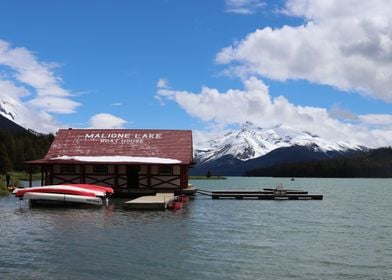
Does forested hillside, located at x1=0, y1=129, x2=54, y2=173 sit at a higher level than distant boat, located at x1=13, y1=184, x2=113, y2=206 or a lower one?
higher

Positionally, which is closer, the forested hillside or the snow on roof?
the snow on roof

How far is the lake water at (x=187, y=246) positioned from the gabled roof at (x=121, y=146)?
53.5 ft

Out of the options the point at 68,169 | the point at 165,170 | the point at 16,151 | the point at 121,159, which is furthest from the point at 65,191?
the point at 16,151

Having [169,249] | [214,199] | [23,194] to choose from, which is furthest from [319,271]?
[214,199]

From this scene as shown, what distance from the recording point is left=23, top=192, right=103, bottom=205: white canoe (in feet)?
128

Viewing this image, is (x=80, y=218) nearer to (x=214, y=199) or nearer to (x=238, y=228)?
(x=238, y=228)

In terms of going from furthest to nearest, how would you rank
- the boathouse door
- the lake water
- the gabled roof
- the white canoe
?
the boathouse door → the gabled roof → the white canoe → the lake water

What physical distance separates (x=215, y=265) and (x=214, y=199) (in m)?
35.8

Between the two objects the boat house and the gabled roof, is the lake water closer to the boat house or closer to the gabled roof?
the boat house

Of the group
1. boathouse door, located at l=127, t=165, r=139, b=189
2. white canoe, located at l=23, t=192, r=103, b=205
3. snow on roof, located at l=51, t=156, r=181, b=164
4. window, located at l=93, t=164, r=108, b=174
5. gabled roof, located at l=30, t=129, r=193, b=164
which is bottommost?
white canoe, located at l=23, t=192, r=103, b=205

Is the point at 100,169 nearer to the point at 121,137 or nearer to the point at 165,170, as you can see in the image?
the point at 121,137

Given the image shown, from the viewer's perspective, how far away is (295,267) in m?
18.1

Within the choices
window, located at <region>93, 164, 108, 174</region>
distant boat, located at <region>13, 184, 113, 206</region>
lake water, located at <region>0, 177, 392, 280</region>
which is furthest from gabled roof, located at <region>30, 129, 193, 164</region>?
lake water, located at <region>0, 177, 392, 280</region>

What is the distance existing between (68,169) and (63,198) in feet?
43.4
